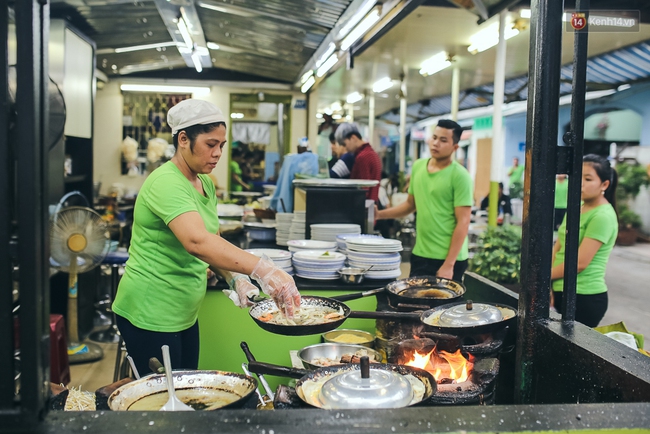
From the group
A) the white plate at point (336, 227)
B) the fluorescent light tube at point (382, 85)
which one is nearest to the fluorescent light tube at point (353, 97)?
the fluorescent light tube at point (382, 85)

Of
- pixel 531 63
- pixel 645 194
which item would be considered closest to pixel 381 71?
pixel 645 194

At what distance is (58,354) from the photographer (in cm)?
438

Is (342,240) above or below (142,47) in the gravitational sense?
→ below

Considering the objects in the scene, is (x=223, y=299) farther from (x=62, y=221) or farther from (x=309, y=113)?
(x=309, y=113)

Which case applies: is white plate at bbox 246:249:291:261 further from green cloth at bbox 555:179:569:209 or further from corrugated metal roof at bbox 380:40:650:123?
green cloth at bbox 555:179:569:209

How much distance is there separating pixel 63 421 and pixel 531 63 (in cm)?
188

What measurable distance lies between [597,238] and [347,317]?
2093 millimetres

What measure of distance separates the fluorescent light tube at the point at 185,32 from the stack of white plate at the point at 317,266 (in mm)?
4440

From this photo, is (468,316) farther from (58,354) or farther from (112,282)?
(112,282)

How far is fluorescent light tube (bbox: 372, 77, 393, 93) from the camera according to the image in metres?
13.8

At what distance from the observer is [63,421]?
130 centimetres

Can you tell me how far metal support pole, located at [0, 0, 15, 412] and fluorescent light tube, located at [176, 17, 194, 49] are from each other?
6052mm

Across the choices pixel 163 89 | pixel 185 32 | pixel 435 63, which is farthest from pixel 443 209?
pixel 163 89

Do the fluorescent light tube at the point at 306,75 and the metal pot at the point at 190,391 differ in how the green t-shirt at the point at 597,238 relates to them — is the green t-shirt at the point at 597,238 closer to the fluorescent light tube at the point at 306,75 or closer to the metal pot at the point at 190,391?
the metal pot at the point at 190,391
